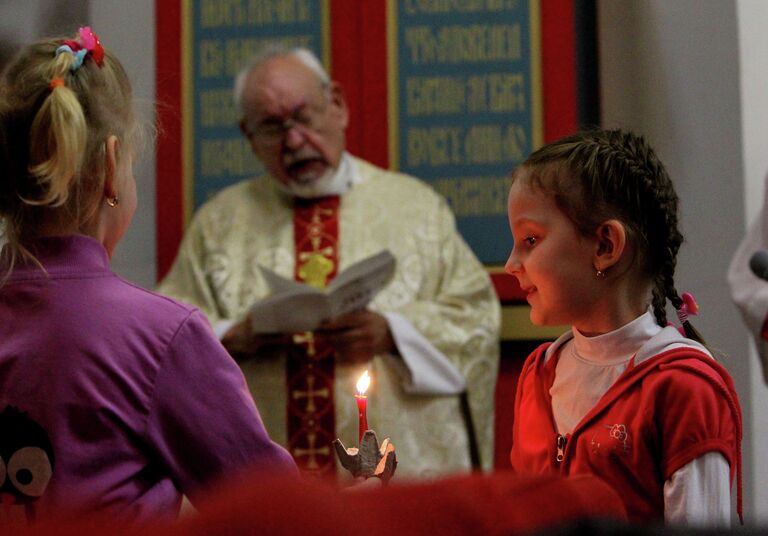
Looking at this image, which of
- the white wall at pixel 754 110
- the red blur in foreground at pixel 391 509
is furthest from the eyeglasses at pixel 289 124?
the red blur in foreground at pixel 391 509

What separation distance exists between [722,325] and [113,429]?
143 inches

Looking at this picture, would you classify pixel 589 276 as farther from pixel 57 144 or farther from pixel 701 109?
pixel 701 109

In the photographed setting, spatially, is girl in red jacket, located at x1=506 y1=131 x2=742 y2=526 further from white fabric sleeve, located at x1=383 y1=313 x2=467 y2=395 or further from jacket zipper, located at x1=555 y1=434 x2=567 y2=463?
white fabric sleeve, located at x1=383 y1=313 x2=467 y2=395

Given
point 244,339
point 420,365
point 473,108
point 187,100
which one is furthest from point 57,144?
point 187,100

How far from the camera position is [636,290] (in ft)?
5.73

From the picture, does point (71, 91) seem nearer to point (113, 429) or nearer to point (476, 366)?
point (113, 429)

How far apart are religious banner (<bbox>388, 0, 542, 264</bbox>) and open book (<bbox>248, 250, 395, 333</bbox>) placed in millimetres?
1244

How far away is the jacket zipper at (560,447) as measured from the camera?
1.64 metres

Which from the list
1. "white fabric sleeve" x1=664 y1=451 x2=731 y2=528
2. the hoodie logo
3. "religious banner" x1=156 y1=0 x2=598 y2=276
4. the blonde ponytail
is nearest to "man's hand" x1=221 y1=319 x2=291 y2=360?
"religious banner" x1=156 y1=0 x2=598 y2=276

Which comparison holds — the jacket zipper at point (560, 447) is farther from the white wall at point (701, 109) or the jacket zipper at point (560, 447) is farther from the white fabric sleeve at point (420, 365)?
the white wall at point (701, 109)

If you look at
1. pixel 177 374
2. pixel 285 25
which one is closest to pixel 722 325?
pixel 285 25

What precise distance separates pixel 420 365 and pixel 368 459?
286 cm

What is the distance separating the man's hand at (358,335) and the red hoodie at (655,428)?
2365mm

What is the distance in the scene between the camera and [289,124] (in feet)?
14.6
